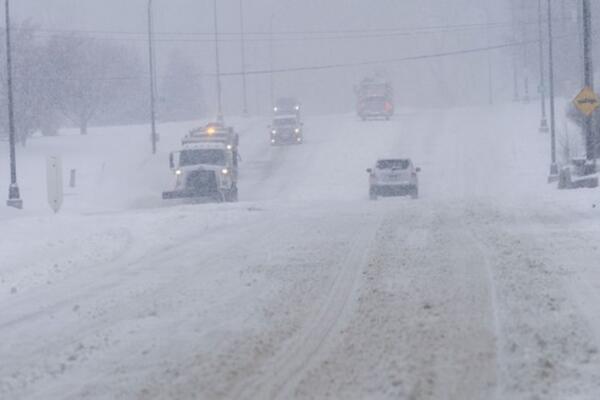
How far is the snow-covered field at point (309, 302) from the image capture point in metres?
10.5

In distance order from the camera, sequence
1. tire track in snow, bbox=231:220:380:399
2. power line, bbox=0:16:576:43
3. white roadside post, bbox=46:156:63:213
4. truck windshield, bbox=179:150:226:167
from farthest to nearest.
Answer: power line, bbox=0:16:576:43
truck windshield, bbox=179:150:226:167
white roadside post, bbox=46:156:63:213
tire track in snow, bbox=231:220:380:399

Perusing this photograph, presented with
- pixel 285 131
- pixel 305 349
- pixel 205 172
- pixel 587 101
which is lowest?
pixel 305 349

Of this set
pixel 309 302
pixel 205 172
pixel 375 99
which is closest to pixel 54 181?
pixel 205 172

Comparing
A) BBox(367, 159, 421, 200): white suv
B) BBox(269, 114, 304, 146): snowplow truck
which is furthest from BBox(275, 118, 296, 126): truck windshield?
BBox(367, 159, 421, 200): white suv

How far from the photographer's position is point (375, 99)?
84.3 meters

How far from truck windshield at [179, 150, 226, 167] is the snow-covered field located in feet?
41.0

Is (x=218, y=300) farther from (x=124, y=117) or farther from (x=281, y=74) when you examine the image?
(x=281, y=74)

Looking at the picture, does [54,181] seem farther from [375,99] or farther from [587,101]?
[375,99]

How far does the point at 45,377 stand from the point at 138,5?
169 m

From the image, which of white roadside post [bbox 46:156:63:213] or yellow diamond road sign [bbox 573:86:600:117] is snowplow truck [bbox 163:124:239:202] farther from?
yellow diamond road sign [bbox 573:86:600:117]

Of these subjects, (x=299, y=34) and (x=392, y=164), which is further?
(x=299, y=34)

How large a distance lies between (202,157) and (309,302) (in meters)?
30.5

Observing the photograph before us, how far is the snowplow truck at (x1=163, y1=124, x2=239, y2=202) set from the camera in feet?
Answer: 143

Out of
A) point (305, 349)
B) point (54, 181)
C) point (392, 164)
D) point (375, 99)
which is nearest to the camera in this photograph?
point (305, 349)
